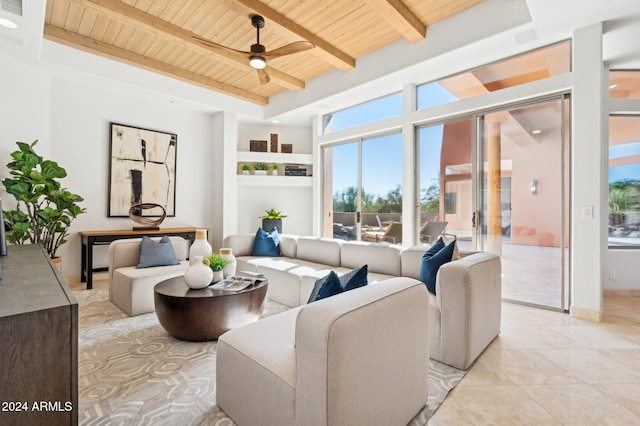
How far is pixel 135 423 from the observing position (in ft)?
5.13

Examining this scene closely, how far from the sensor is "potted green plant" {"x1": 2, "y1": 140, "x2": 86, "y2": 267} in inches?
132

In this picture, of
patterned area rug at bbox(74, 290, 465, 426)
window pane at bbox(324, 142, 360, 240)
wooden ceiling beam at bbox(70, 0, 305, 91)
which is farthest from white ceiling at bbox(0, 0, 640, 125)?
patterned area rug at bbox(74, 290, 465, 426)

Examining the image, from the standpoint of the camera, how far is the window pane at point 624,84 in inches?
153

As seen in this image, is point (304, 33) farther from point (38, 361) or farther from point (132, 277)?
point (38, 361)

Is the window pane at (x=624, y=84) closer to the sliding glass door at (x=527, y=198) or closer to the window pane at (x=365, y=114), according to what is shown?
the sliding glass door at (x=527, y=198)

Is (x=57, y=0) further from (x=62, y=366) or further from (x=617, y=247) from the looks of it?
(x=617, y=247)

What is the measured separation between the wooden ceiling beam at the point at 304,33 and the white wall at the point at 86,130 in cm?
284

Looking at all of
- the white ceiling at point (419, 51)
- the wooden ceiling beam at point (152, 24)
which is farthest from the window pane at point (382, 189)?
the wooden ceiling beam at point (152, 24)

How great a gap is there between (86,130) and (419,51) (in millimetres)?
4772

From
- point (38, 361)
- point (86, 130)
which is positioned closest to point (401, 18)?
point (38, 361)

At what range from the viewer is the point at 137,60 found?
4.43 m

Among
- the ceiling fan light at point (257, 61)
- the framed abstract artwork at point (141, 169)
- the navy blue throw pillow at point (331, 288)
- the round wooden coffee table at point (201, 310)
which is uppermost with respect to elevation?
the ceiling fan light at point (257, 61)

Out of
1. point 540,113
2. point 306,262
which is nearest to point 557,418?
point 306,262

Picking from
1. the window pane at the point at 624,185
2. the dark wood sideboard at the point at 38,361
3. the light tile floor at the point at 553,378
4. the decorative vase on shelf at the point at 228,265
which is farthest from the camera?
the window pane at the point at 624,185
